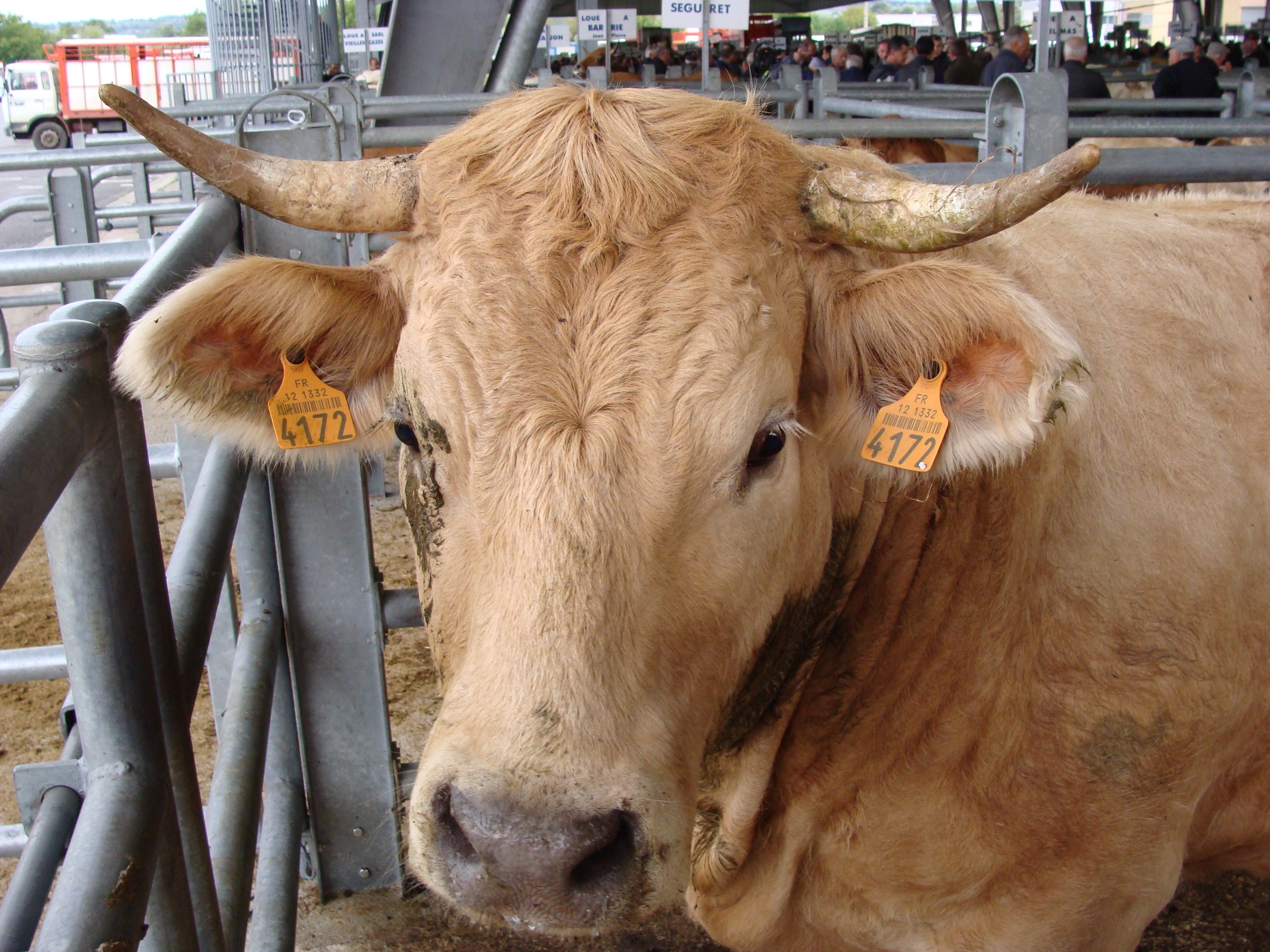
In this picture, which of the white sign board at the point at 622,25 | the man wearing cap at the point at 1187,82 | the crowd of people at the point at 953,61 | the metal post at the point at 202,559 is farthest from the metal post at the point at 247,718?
the man wearing cap at the point at 1187,82

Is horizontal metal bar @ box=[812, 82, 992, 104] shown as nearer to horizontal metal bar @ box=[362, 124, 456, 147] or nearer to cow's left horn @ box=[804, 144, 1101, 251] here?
horizontal metal bar @ box=[362, 124, 456, 147]

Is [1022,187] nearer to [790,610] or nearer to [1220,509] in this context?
[790,610]

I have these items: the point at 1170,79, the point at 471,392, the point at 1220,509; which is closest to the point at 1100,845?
the point at 1220,509

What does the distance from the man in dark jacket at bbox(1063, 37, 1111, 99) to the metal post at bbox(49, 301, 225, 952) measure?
9.63 metres

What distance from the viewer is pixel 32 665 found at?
1.79m

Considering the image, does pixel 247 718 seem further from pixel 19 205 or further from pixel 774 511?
pixel 19 205

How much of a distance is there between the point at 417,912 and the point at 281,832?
561 mm

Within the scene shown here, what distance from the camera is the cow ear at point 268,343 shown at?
5.96 feet

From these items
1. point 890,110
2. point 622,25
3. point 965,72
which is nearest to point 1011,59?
point 965,72

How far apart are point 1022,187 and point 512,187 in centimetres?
85

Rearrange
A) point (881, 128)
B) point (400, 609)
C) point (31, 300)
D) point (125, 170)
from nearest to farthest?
1. point (400, 609)
2. point (881, 128)
3. point (31, 300)
4. point (125, 170)

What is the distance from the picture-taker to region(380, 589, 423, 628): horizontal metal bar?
2779 millimetres

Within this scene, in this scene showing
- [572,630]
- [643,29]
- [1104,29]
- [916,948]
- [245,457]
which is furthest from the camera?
[1104,29]

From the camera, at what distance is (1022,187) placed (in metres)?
1.54
